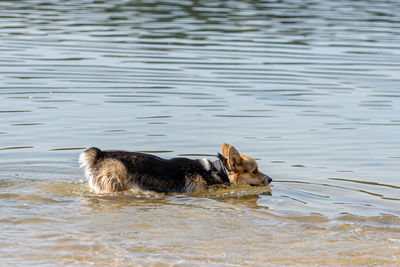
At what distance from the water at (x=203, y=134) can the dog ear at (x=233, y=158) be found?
28cm

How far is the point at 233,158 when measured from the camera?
28.9 feet

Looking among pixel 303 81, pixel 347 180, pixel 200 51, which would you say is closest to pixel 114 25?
pixel 200 51

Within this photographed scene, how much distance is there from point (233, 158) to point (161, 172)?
930mm

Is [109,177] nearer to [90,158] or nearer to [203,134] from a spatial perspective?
[90,158]

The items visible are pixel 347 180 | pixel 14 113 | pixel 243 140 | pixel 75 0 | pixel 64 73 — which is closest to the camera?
pixel 347 180

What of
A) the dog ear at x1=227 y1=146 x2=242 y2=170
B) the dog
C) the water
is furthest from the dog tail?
the dog ear at x1=227 y1=146 x2=242 y2=170

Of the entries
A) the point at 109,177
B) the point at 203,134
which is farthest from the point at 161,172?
the point at 203,134

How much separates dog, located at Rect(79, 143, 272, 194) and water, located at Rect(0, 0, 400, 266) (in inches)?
5.6

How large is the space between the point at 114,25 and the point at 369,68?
9.06m

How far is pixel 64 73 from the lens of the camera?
49.9 ft

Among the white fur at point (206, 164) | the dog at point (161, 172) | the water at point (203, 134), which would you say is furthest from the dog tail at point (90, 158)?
the white fur at point (206, 164)

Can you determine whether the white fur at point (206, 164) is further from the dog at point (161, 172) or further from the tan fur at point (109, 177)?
the tan fur at point (109, 177)

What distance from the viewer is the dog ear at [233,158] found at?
8.75 metres

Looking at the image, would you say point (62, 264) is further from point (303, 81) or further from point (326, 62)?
point (326, 62)
